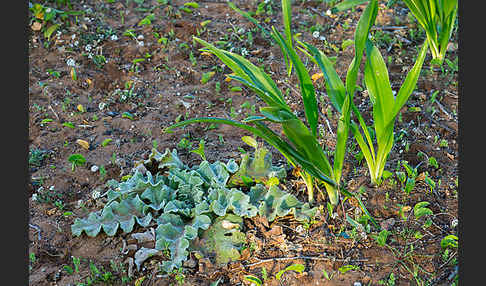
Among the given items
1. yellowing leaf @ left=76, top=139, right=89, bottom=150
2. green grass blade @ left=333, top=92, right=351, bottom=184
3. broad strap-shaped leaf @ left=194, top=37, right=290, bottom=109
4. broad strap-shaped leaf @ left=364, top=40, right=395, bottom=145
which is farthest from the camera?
yellowing leaf @ left=76, top=139, right=89, bottom=150

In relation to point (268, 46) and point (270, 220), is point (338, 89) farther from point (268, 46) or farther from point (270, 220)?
point (268, 46)

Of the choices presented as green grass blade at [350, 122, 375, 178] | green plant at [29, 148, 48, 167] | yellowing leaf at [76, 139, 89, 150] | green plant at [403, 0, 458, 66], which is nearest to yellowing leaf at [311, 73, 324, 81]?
green plant at [403, 0, 458, 66]

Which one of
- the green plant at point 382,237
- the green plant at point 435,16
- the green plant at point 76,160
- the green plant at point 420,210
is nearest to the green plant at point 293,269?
the green plant at point 382,237

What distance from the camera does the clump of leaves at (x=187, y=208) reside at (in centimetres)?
252

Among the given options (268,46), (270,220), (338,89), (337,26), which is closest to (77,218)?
(270,220)

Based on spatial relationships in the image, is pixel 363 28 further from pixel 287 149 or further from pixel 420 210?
pixel 420 210

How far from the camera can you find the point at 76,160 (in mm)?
3148

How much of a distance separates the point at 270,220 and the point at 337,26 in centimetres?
213

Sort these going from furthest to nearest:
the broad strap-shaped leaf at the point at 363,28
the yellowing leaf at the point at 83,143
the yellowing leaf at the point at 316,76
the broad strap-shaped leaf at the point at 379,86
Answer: the yellowing leaf at the point at 316,76
the yellowing leaf at the point at 83,143
the broad strap-shaped leaf at the point at 379,86
the broad strap-shaped leaf at the point at 363,28

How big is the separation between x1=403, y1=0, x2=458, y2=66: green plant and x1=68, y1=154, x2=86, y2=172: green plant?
2224 millimetres

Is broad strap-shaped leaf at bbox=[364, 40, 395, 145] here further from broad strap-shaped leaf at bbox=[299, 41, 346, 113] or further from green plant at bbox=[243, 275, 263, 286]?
green plant at bbox=[243, 275, 263, 286]

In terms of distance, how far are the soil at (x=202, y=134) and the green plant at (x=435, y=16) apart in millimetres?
259

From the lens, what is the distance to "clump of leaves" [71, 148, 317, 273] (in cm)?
252

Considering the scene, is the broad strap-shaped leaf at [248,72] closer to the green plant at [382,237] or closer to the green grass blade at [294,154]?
the green grass blade at [294,154]
